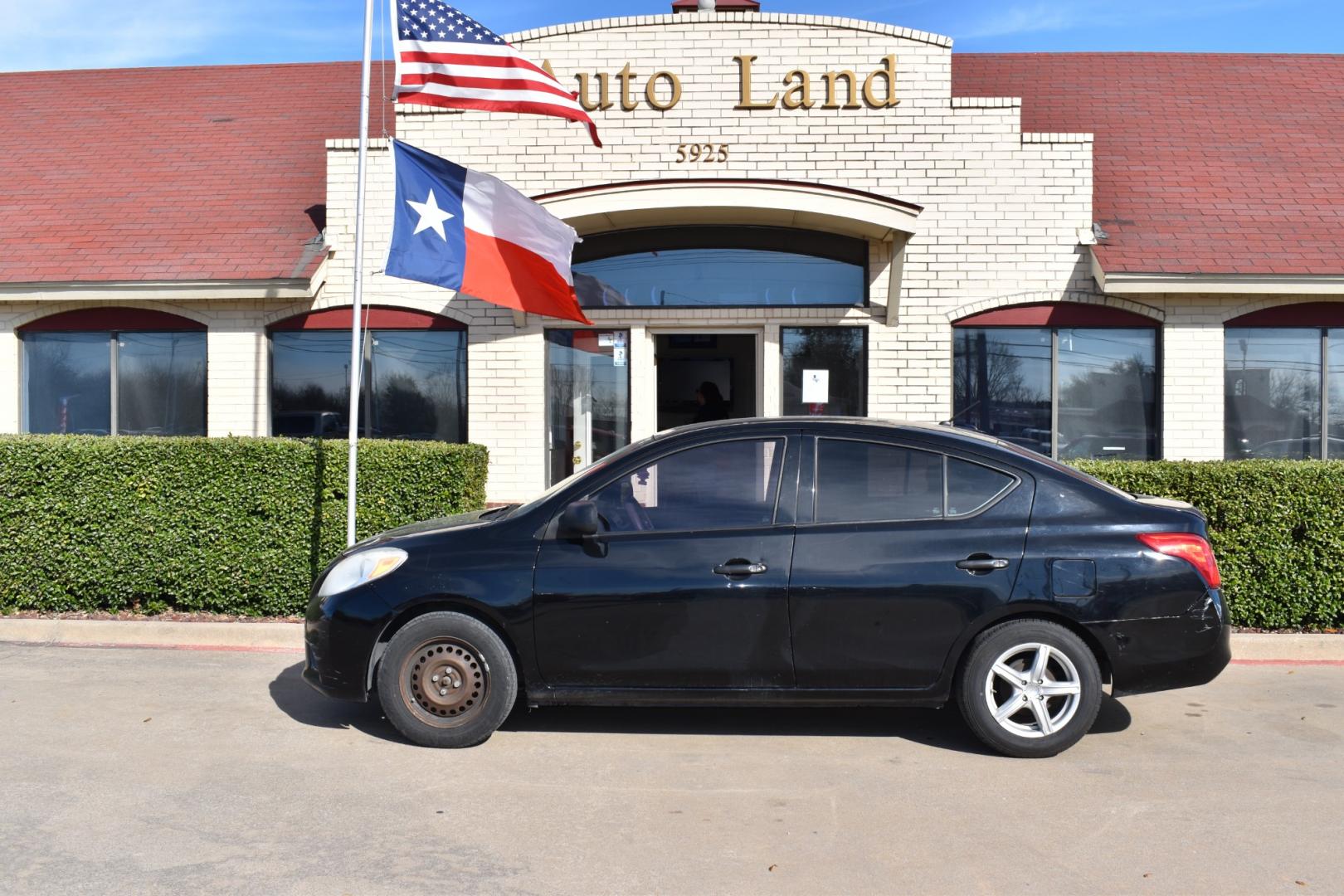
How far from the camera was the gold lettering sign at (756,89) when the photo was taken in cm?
1182

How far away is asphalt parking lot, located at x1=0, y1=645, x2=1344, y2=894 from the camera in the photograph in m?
4.46

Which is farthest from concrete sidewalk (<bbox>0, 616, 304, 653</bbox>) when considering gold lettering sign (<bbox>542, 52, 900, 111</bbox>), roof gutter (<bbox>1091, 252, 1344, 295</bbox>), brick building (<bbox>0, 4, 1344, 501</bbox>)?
roof gutter (<bbox>1091, 252, 1344, 295</bbox>)

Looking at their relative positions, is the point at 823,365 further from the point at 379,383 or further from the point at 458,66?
the point at 458,66

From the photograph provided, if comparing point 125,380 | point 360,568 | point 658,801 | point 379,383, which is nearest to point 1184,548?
point 658,801

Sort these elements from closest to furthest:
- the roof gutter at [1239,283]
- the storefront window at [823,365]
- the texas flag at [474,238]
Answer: the texas flag at [474,238] < the roof gutter at [1239,283] < the storefront window at [823,365]

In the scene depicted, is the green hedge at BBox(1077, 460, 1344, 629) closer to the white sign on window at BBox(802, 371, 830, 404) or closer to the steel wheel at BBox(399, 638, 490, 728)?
the white sign on window at BBox(802, 371, 830, 404)

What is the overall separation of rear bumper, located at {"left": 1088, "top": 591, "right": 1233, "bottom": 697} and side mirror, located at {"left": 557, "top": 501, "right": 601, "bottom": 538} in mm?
2468

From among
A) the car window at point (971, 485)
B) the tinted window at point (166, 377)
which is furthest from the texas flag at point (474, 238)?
the tinted window at point (166, 377)

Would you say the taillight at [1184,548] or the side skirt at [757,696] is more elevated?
the taillight at [1184,548]

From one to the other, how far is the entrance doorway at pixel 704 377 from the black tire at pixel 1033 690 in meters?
6.43

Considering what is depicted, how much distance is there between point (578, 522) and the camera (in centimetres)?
596

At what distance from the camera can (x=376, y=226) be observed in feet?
40.0

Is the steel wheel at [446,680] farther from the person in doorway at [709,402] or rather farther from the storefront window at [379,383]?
the person in doorway at [709,402]

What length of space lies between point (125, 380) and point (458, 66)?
591cm
